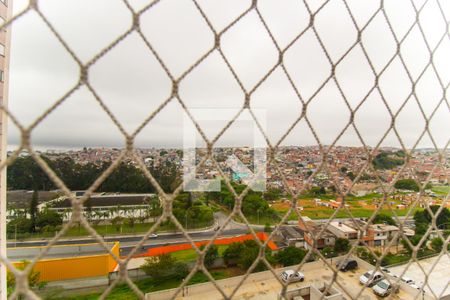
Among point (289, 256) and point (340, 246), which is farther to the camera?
point (289, 256)

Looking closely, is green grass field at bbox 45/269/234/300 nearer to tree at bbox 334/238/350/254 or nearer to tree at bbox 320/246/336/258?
tree at bbox 320/246/336/258

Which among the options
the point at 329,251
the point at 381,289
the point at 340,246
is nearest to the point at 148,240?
the point at 329,251

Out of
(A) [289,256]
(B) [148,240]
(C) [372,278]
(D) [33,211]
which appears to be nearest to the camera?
(C) [372,278]

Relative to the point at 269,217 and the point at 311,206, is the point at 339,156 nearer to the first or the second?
the point at 269,217

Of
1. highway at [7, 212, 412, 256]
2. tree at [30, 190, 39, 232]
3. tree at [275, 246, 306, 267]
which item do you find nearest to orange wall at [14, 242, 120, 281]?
highway at [7, 212, 412, 256]

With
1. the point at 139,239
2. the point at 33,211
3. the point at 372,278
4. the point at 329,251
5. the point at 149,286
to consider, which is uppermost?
the point at 372,278

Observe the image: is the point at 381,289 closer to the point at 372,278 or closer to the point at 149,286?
the point at 372,278

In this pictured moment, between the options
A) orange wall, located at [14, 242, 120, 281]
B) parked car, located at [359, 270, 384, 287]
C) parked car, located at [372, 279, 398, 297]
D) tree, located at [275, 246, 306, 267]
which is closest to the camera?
parked car, located at [359, 270, 384, 287]
